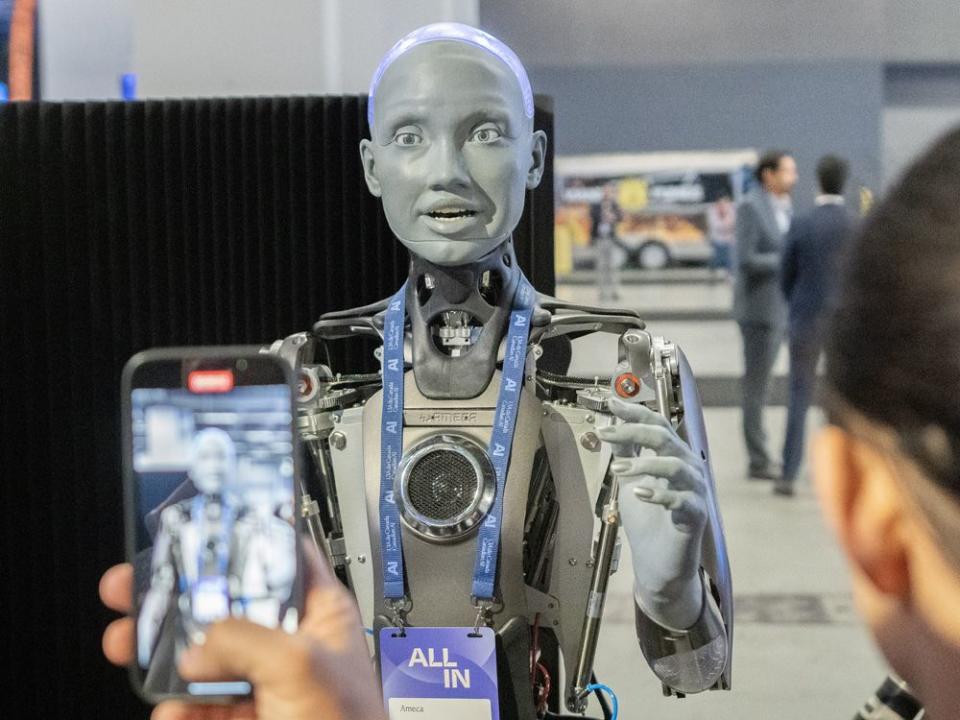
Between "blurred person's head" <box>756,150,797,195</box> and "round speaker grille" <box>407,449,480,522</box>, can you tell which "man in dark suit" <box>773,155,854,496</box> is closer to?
"blurred person's head" <box>756,150,797,195</box>

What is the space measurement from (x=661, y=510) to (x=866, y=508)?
1.13 m

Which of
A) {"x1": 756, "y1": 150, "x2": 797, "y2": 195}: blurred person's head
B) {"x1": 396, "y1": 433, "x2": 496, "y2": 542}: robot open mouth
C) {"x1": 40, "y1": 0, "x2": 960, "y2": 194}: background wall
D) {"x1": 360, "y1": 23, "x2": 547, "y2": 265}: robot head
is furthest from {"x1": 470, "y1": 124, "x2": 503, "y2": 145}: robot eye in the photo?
{"x1": 756, "y1": 150, "x2": 797, "y2": 195}: blurred person's head

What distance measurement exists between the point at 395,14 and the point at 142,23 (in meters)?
0.55

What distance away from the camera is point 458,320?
1851mm

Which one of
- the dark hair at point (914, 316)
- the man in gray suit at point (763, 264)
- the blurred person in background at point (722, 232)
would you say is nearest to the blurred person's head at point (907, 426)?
the dark hair at point (914, 316)

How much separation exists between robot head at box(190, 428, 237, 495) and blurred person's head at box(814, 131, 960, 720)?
47 cm

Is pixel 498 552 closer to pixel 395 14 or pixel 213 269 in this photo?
pixel 213 269

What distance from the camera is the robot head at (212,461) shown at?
899 millimetres

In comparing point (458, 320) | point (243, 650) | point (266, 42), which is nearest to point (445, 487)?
point (458, 320)

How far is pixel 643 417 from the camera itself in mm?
1609

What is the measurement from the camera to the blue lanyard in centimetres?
171

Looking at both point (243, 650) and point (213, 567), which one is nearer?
point (243, 650)

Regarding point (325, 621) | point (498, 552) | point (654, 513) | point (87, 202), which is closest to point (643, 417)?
point (654, 513)

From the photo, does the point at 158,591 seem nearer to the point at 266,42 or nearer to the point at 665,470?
the point at 665,470
